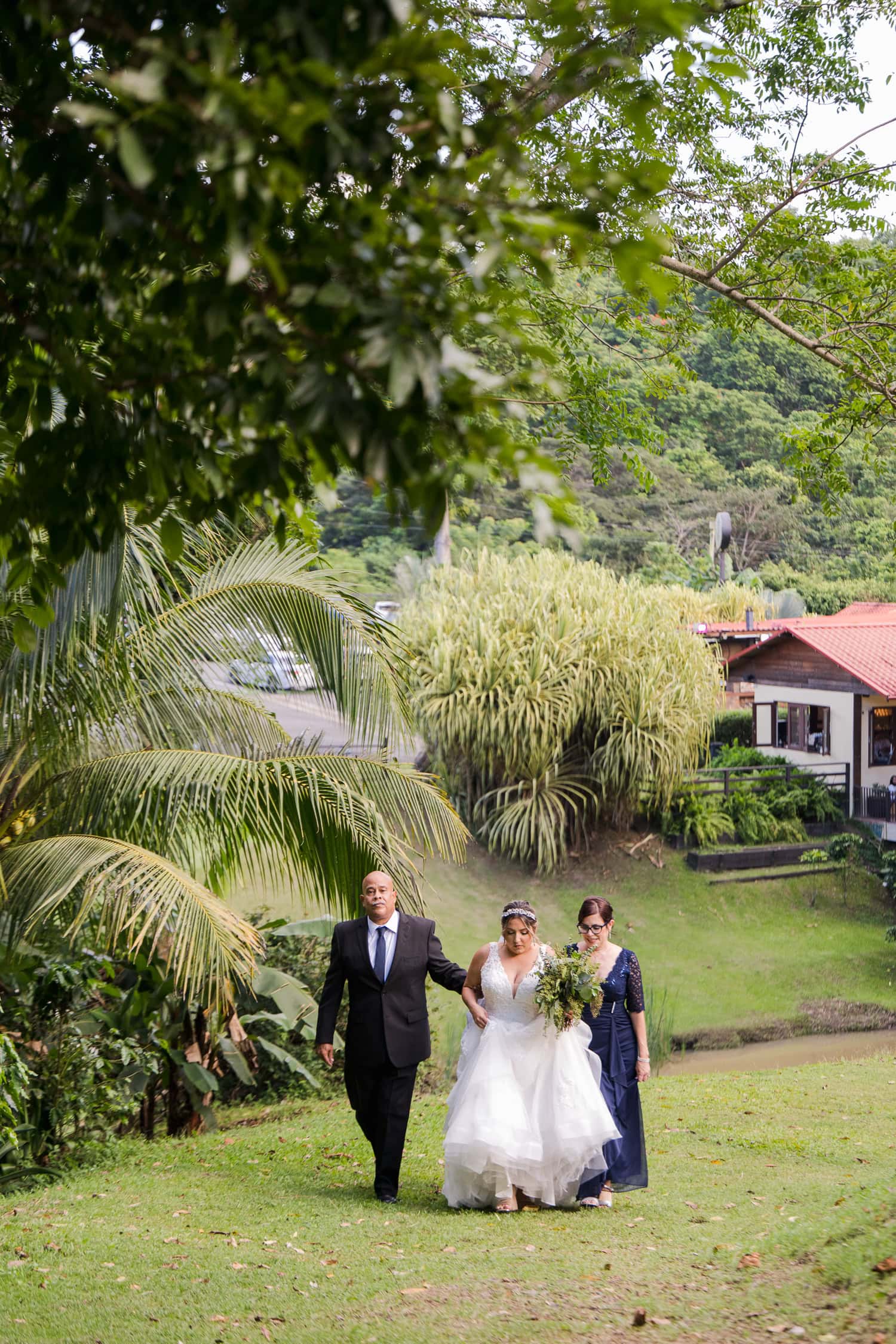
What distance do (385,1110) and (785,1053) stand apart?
10.9 meters

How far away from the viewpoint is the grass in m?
4.66

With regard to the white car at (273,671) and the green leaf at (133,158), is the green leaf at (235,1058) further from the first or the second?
the green leaf at (133,158)

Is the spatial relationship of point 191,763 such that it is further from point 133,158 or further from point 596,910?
point 133,158

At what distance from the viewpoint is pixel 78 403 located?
130 inches

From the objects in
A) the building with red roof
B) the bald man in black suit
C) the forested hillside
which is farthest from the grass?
the forested hillside

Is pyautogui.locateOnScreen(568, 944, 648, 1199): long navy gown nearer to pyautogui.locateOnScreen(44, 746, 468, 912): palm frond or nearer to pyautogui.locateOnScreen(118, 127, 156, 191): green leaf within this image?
pyautogui.locateOnScreen(44, 746, 468, 912): palm frond

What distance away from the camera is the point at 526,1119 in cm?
648

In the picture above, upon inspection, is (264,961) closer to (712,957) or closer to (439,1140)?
(439,1140)

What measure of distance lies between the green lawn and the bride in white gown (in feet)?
32.4

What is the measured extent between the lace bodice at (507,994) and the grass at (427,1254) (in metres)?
0.98

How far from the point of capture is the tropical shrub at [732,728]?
30891mm

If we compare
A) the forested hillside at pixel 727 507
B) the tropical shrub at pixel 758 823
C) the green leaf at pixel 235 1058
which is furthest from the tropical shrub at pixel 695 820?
the forested hillside at pixel 727 507

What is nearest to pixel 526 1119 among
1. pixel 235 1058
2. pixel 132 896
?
pixel 132 896

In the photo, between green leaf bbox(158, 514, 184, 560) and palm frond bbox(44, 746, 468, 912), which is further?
palm frond bbox(44, 746, 468, 912)
